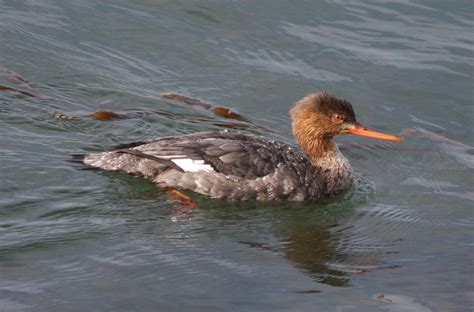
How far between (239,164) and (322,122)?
3.72ft

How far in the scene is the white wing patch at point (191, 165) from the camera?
10.1 metres

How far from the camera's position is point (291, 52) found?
13930mm

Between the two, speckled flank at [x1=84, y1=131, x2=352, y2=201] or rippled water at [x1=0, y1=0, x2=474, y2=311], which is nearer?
rippled water at [x1=0, y1=0, x2=474, y2=311]

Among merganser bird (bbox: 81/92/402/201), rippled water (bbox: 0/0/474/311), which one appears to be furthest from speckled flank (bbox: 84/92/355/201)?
rippled water (bbox: 0/0/474/311)

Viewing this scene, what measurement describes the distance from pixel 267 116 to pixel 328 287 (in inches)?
183

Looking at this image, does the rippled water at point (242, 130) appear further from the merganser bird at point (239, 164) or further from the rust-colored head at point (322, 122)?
the rust-colored head at point (322, 122)

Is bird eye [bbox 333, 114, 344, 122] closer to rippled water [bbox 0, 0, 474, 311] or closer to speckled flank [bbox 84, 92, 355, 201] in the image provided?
speckled flank [bbox 84, 92, 355, 201]

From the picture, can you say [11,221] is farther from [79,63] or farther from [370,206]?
[79,63]

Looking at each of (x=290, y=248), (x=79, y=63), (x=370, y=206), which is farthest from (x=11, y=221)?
(x=79, y=63)

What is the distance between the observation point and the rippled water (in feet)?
25.8

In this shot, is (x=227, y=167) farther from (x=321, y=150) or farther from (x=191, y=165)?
(x=321, y=150)

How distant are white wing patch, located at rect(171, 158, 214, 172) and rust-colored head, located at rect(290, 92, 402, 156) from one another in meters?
1.27

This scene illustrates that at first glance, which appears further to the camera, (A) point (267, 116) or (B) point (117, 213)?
(A) point (267, 116)

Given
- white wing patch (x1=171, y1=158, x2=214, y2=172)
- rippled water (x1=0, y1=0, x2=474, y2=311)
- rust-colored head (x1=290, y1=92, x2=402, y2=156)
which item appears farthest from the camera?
rust-colored head (x1=290, y1=92, x2=402, y2=156)
